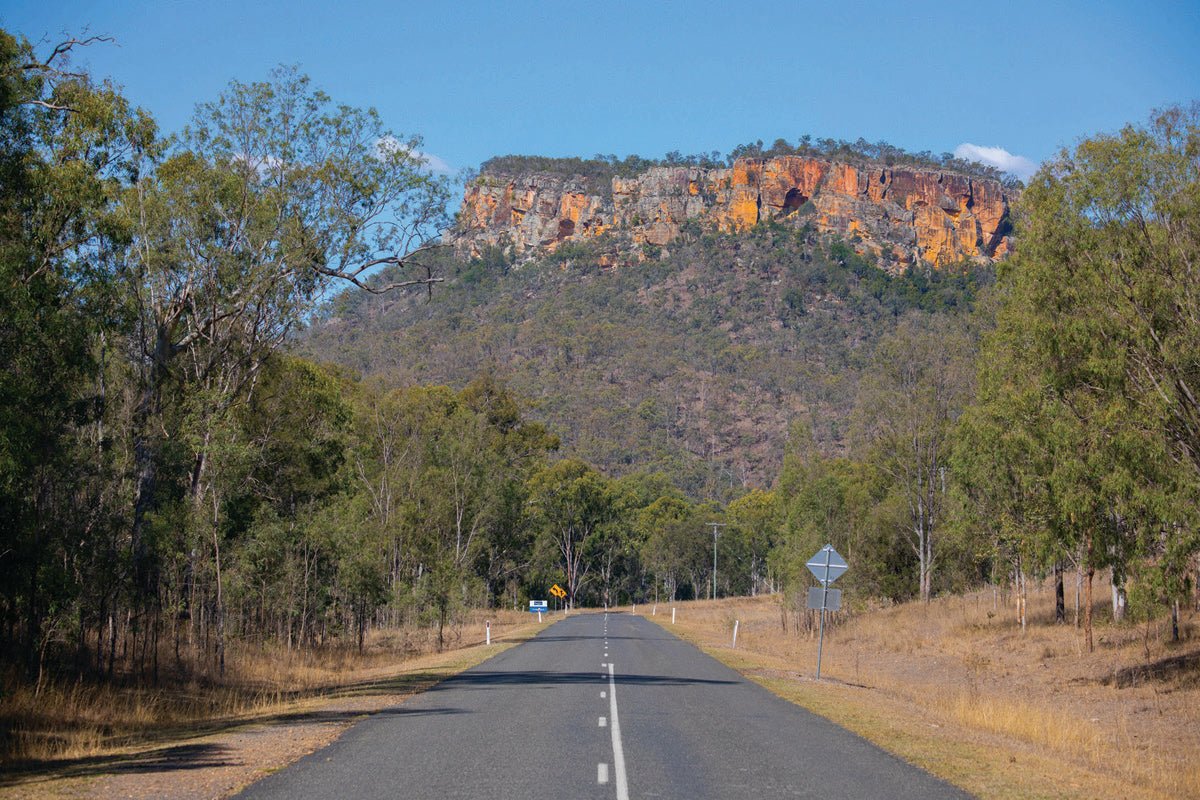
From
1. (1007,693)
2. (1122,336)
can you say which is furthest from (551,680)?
(1122,336)

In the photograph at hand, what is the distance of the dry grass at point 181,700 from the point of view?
16.0 metres

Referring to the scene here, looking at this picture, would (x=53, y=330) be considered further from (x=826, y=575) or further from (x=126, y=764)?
(x=826, y=575)

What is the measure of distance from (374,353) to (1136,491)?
12943cm

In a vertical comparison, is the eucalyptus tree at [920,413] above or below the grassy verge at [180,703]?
above

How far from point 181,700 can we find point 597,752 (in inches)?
491

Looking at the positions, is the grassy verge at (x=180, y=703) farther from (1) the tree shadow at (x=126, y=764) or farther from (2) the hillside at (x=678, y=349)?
(2) the hillside at (x=678, y=349)

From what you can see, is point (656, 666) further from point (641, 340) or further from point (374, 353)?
point (641, 340)

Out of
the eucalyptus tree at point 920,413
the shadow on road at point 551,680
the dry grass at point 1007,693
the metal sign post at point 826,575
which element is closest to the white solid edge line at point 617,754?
the shadow on road at point 551,680

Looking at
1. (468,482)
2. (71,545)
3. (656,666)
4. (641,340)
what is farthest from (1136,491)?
(641,340)

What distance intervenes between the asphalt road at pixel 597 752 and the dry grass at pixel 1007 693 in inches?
46.6

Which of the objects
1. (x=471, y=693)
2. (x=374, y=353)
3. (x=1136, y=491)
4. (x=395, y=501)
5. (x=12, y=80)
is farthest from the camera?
(x=374, y=353)

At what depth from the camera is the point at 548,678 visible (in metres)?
25.2

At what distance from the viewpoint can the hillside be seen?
487 ft

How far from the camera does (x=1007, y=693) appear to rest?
2803 cm
